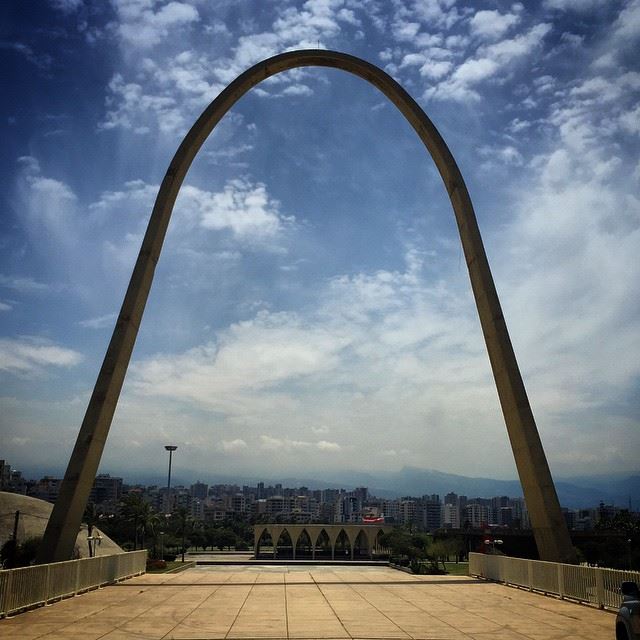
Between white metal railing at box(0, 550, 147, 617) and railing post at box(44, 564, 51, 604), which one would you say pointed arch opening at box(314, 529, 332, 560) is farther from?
railing post at box(44, 564, 51, 604)

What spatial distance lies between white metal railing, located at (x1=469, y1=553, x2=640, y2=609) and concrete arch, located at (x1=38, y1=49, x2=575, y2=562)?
162 cm

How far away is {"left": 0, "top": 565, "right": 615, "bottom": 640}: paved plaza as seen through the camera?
1105cm

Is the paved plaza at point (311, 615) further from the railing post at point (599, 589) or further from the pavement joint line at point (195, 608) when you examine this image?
the railing post at point (599, 589)

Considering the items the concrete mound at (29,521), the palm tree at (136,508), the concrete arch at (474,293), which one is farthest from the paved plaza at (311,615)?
the palm tree at (136,508)

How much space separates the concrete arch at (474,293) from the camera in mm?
21344

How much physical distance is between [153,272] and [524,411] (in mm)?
14346

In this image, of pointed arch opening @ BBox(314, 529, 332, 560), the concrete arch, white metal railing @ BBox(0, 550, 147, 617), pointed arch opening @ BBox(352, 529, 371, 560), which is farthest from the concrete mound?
pointed arch opening @ BBox(314, 529, 332, 560)

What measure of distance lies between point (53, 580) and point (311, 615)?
236 inches

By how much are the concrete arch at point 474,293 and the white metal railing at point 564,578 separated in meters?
1.62

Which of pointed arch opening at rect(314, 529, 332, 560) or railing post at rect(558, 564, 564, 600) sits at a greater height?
railing post at rect(558, 564, 564, 600)

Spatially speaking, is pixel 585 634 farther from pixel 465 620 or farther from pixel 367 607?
pixel 367 607

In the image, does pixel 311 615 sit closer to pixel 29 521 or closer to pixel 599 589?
pixel 599 589

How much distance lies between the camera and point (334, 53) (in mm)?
30578

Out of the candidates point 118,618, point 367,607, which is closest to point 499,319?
point 367,607
